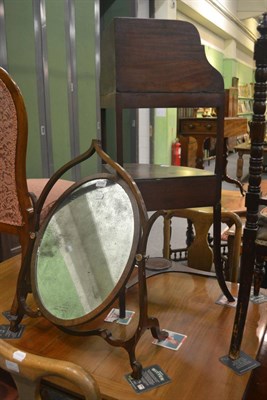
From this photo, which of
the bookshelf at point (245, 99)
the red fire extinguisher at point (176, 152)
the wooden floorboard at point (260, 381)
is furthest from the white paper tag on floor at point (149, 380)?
the bookshelf at point (245, 99)

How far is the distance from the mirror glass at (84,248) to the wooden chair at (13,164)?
0.11 m

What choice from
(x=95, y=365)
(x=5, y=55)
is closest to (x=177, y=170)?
(x=95, y=365)

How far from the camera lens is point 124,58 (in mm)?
1313

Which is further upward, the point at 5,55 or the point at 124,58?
the point at 5,55

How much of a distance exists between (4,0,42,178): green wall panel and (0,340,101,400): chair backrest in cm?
280

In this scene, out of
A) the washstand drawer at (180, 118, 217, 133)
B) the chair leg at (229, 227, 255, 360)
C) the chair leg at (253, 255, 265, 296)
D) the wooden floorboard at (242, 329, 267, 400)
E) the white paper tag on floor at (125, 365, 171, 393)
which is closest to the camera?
the white paper tag on floor at (125, 365, 171, 393)

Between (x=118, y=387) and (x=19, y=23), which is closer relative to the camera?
(x=118, y=387)

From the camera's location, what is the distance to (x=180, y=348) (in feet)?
4.16

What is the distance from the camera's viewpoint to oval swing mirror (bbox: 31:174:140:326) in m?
1.15

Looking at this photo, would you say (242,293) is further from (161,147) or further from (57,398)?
(161,147)

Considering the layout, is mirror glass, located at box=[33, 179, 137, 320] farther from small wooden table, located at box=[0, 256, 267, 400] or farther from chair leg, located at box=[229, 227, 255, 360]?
chair leg, located at box=[229, 227, 255, 360]

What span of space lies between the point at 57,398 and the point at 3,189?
73cm

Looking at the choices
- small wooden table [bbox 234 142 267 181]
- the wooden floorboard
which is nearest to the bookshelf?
small wooden table [bbox 234 142 267 181]

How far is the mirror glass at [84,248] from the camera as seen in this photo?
1.17m
